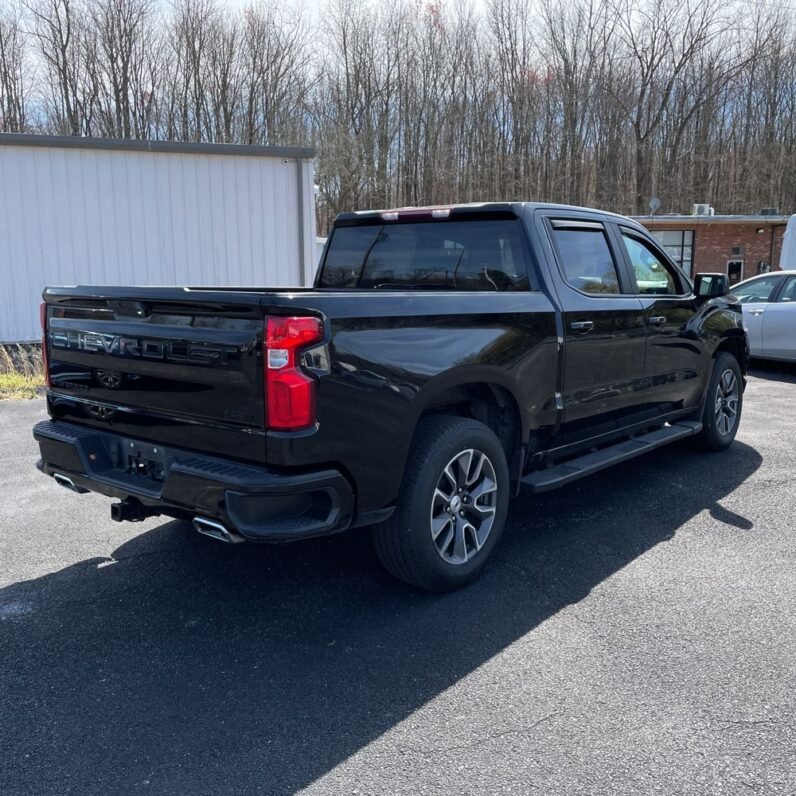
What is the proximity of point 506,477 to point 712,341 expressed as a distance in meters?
2.98

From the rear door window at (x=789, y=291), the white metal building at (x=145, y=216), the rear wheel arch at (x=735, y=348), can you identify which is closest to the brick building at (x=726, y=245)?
the rear door window at (x=789, y=291)

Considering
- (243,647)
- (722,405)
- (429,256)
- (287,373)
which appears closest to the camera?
(287,373)

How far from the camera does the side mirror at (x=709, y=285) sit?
5836 millimetres

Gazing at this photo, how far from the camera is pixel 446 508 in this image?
12.4ft

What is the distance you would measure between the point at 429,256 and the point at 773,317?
8.29m

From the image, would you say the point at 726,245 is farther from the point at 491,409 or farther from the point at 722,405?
the point at 491,409

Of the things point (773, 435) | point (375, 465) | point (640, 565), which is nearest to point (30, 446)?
point (375, 465)

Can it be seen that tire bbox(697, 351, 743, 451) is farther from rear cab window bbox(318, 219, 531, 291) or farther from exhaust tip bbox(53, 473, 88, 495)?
exhaust tip bbox(53, 473, 88, 495)

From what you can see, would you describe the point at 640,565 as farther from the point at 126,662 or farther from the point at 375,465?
the point at 126,662

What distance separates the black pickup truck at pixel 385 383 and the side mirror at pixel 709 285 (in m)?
0.55

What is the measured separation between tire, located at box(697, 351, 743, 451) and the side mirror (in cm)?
71

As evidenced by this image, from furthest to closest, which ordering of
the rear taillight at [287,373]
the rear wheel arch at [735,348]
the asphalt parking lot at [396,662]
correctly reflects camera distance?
the rear wheel arch at [735,348] → the rear taillight at [287,373] → the asphalt parking lot at [396,662]

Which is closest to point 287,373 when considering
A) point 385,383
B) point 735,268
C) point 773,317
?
point 385,383

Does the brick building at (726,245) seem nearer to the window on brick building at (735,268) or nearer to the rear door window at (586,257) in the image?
the window on brick building at (735,268)
